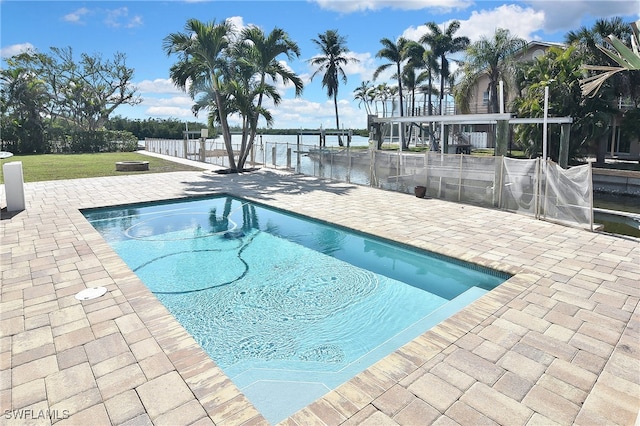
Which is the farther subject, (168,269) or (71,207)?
(71,207)

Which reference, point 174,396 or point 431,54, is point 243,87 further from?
point 431,54

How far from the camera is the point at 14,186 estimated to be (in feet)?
28.2

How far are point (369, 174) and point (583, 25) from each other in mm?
13925

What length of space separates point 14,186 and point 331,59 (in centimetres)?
2966

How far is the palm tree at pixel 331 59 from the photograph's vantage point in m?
33.4

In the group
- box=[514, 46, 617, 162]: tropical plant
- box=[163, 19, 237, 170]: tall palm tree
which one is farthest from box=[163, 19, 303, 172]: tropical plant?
box=[514, 46, 617, 162]: tropical plant

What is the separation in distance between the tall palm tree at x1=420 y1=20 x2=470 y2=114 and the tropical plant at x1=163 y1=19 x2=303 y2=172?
17779mm

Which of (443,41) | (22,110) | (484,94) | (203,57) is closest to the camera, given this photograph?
(203,57)

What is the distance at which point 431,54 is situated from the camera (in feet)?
99.2

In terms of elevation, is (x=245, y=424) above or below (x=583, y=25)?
below

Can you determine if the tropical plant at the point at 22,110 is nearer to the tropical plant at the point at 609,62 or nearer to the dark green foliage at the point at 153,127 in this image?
the dark green foliage at the point at 153,127

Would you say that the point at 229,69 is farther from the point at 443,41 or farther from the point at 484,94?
the point at 443,41

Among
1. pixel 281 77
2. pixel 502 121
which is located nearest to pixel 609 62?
pixel 502 121

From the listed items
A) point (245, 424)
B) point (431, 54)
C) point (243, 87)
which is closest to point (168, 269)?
point (245, 424)
